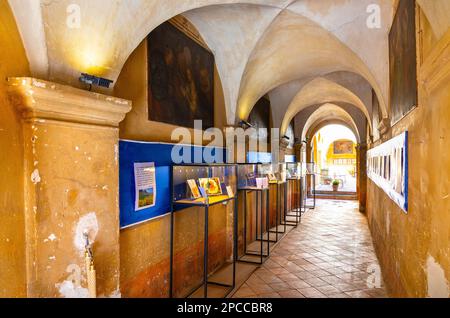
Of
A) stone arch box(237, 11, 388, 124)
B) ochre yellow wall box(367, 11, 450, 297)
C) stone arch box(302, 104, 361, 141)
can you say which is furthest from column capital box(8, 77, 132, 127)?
stone arch box(302, 104, 361, 141)

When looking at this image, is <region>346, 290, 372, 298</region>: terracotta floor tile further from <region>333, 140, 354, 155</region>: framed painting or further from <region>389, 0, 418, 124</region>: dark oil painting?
<region>333, 140, 354, 155</region>: framed painting

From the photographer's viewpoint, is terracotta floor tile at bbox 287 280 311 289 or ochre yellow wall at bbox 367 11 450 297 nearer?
ochre yellow wall at bbox 367 11 450 297

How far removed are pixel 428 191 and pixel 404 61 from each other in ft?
5.50

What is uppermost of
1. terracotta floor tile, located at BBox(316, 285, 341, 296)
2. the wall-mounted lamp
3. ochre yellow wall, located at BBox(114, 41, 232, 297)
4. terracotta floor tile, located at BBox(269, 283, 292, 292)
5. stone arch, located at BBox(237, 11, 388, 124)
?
stone arch, located at BBox(237, 11, 388, 124)

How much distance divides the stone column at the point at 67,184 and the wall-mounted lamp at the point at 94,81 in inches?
4.9

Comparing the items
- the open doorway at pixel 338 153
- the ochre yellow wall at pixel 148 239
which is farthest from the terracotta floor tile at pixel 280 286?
the open doorway at pixel 338 153

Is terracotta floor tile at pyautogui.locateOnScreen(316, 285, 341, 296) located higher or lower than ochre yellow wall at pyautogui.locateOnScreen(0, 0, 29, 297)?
lower

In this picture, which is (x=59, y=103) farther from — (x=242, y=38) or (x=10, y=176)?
(x=242, y=38)

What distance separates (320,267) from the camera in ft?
17.8

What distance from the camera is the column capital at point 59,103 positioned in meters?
2.02

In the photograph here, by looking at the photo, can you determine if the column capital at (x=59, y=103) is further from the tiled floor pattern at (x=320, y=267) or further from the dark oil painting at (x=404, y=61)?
the tiled floor pattern at (x=320, y=267)

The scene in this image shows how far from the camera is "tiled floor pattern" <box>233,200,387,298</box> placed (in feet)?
14.5

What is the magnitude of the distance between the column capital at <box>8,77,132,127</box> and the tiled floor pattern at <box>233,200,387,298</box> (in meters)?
3.30
